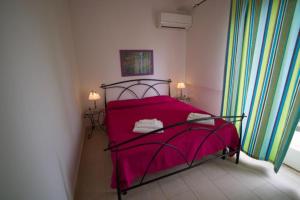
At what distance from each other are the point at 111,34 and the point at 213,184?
3.36 meters

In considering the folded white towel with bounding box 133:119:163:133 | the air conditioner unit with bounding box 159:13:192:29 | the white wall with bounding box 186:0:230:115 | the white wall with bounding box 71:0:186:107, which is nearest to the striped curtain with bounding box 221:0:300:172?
the white wall with bounding box 186:0:230:115

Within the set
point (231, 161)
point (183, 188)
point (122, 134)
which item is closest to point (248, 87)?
point (231, 161)

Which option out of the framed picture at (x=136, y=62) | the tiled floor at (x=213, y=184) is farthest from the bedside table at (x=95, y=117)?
the tiled floor at (x=213, y=184)

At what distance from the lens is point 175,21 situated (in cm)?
339

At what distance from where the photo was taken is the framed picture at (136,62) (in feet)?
11.1

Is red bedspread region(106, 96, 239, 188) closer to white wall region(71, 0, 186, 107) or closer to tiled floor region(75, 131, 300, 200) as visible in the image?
tiled floor region(75, 131, 300, 200)

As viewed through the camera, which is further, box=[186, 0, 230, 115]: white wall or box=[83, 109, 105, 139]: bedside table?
box=[83, 109, 105, 139]: bedside table

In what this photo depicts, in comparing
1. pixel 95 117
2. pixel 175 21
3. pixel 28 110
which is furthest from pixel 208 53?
pixel 28 110

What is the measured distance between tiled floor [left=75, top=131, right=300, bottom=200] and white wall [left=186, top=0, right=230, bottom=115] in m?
1.38

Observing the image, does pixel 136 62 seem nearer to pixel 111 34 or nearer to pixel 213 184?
pixel 111 34

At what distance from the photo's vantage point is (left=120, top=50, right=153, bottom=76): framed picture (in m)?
3.39

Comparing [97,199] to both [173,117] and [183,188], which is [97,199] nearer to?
[183,188]

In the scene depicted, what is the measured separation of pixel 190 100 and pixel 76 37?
3.19m

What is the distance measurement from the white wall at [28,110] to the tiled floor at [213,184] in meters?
0.50
